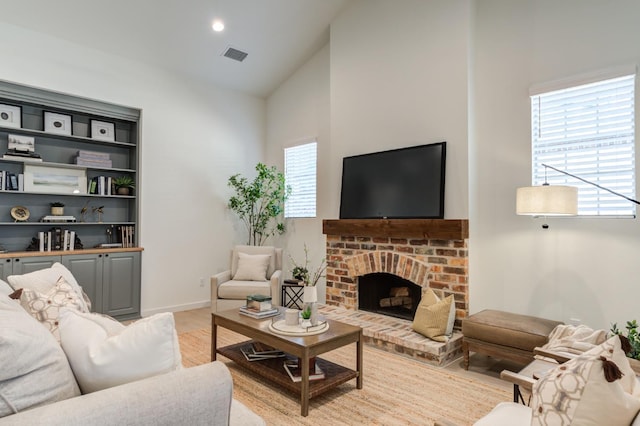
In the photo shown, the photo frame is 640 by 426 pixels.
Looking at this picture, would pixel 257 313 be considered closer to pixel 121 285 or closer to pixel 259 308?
pixel 259 308

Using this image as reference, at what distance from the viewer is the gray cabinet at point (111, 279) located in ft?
14.5

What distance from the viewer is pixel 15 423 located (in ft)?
3.30

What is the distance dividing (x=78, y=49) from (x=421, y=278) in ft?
15.4

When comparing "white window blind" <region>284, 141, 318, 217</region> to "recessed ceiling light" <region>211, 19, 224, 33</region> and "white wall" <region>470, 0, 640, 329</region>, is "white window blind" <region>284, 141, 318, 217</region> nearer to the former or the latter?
"recessed ceiling light" <region>211, 19, 224, 33</region>

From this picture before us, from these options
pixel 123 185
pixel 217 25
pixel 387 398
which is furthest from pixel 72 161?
pixel 387 398

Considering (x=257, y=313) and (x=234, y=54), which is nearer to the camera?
(x=257, y=313)

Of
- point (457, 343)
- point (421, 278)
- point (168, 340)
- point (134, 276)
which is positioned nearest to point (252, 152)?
point (134, 276)

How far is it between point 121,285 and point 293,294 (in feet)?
6.92

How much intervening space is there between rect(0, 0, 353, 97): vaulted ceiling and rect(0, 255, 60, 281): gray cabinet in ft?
8.15

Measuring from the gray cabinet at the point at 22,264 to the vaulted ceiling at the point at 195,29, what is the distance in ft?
8.15

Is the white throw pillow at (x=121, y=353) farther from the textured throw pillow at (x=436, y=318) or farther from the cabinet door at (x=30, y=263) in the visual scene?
the cabinet door at (x=30, y=263)

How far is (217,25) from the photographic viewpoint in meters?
4.56

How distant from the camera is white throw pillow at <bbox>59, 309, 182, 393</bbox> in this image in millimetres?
1300

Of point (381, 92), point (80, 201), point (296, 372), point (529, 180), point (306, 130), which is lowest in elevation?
point (296, 372)
